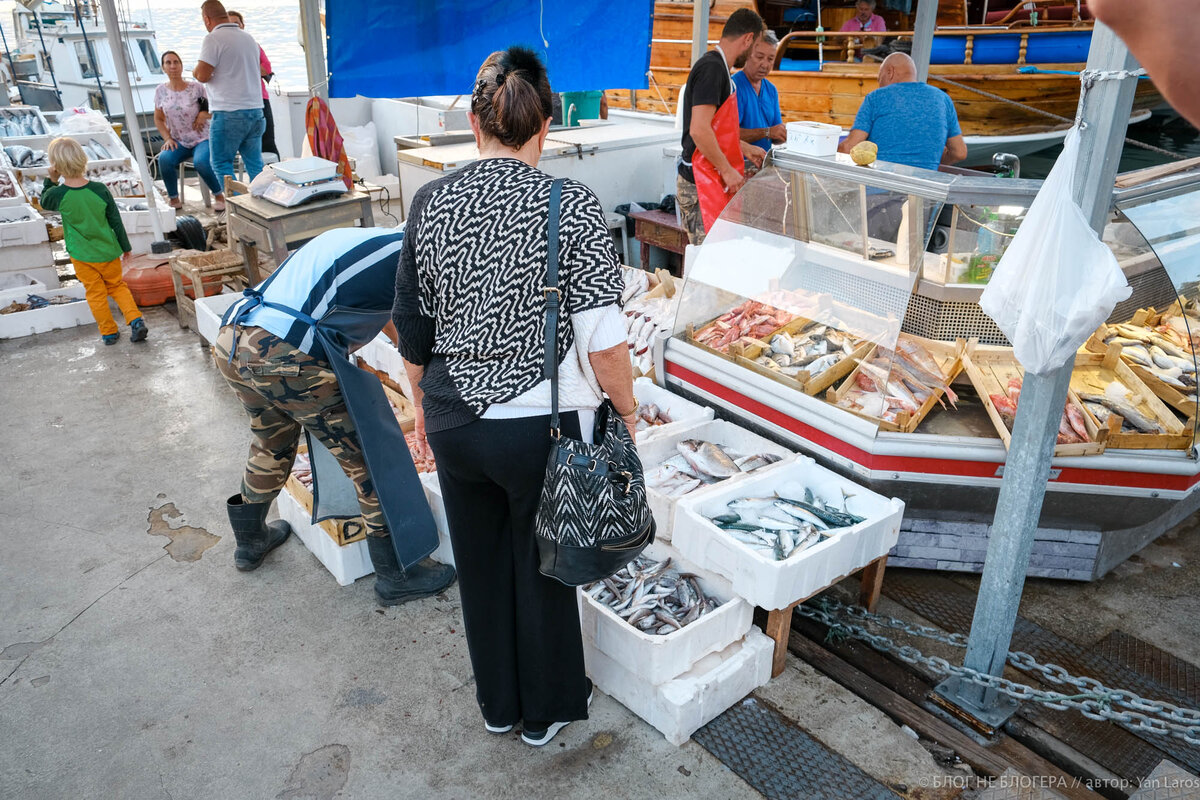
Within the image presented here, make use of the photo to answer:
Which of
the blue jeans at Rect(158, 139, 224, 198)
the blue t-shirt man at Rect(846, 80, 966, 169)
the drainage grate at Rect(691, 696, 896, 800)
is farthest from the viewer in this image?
the blue jeans at Rect(158, 139, 224, 198)

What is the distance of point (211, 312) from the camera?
19.1 ft

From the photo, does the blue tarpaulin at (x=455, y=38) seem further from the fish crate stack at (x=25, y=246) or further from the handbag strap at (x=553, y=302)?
the handbag strap at (x=553, y=302)

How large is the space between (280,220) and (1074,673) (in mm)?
5486

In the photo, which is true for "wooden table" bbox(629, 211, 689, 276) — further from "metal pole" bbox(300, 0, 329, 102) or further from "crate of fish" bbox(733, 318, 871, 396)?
"crate of fish" bbox(733, 318, 871, 396)

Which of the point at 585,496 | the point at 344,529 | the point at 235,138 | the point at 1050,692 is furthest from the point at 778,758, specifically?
the point at 235,138

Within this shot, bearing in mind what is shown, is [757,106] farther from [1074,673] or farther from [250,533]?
[250,533]

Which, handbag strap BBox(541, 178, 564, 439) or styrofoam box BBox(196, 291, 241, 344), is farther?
styrofoam box BBox(196, 291, 241, 344)

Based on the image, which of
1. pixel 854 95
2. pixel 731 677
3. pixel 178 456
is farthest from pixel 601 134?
pixel 731 677

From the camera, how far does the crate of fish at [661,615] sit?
2.92 m

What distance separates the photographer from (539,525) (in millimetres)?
2418

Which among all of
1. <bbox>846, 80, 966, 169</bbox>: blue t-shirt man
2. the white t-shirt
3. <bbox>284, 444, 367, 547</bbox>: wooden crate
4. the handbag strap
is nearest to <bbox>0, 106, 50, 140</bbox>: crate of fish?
the white t-shirt

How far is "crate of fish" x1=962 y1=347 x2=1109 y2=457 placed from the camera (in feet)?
11.2

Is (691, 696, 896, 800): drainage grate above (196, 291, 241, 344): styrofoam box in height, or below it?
below

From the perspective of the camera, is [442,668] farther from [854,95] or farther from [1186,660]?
[854,95]
